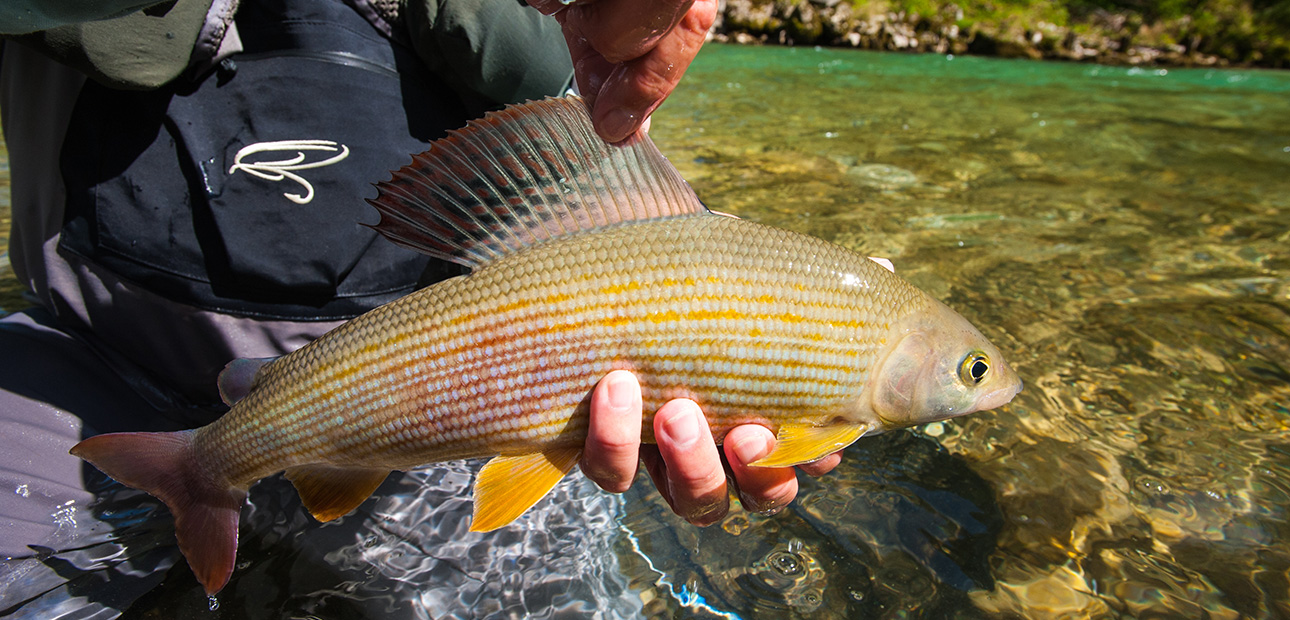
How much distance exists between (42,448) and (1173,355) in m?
5.51

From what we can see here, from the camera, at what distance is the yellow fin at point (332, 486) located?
2191mm

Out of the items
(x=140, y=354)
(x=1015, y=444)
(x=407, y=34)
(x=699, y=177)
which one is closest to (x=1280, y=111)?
(x=699, y=177)

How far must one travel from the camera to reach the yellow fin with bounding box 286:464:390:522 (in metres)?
2.19

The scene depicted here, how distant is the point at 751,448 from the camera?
6.92 ft

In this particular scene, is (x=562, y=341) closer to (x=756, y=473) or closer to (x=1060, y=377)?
(x=756, y=473)

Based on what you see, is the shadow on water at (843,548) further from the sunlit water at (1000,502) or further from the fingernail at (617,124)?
the fingernail at (617,124)

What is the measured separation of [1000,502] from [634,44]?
2.52 m

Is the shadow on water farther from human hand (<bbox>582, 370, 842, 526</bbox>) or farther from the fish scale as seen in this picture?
the fish scale

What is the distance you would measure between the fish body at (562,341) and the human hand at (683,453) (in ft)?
0.18

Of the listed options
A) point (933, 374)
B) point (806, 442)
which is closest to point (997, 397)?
point (933, 374)

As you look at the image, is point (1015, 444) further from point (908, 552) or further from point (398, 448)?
point (398, 448)

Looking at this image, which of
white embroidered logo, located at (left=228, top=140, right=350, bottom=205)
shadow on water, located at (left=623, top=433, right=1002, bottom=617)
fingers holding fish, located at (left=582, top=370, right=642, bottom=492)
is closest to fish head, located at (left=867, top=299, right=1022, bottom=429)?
fingers holding fish, located at (left=582, top=370, right=642, bottom=492)

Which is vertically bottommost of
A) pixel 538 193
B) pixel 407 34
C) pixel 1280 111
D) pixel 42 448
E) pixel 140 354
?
pixel 1280 111

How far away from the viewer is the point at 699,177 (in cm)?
720
